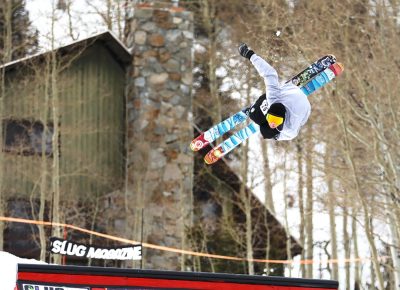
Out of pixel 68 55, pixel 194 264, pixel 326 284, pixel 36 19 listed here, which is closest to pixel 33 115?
pixel 68 55

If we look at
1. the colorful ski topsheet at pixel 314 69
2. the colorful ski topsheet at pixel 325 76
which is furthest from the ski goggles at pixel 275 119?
the colorful ski topsheet at pixel 325 76

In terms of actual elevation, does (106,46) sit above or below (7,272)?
above

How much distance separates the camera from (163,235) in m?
21.0

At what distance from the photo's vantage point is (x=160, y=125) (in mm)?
21562

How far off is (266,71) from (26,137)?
37.5ft

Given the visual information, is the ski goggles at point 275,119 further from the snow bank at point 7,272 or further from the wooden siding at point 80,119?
the wooden siding at point 80,119

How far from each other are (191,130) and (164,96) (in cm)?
102

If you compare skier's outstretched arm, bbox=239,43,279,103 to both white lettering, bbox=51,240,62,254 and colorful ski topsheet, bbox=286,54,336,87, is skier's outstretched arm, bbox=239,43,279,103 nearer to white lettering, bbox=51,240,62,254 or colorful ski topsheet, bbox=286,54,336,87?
colorful ski topsheet, bbox=286,54,336,87

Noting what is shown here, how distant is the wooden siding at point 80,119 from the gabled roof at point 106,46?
0.61 feet

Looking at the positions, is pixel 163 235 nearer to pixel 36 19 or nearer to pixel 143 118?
pixel 143 118

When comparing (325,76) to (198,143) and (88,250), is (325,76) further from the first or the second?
(88,250)

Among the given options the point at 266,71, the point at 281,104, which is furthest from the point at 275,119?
the point at 266,71

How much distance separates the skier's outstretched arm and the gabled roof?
1055cm

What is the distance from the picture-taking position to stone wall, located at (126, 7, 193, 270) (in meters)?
21.2
